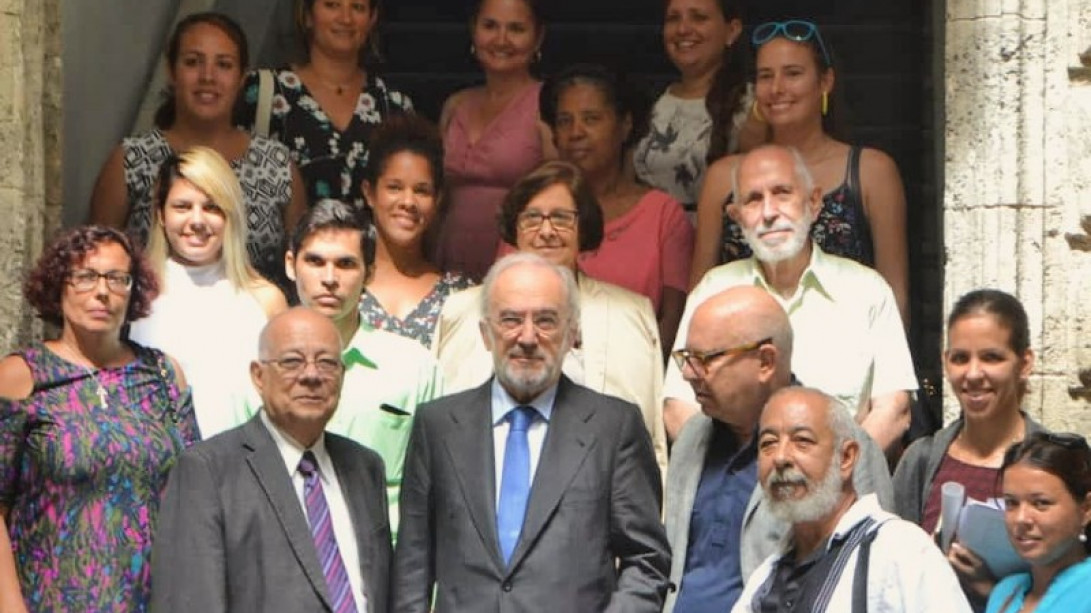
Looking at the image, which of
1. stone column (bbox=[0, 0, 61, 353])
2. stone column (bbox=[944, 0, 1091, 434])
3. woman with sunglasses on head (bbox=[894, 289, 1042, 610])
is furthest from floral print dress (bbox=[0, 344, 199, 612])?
stone column (bbox=[944, 0, 1091, 434])

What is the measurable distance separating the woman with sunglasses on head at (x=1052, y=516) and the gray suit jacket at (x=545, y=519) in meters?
0.94

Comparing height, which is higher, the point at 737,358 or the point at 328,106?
the point at 328,106

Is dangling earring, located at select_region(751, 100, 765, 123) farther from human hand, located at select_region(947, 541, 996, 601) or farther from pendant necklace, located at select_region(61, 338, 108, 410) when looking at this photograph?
pendant necklace, located at select_region(61, 338, 108, 410)

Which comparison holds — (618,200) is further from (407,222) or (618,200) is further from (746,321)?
(746,321)

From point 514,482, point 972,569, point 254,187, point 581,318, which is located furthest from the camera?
point 254,187

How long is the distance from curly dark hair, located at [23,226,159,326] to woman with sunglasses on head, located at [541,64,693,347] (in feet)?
5.20

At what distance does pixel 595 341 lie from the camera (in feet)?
29.1

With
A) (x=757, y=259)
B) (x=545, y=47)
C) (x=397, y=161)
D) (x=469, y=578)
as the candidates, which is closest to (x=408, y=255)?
(x=397, y=161)

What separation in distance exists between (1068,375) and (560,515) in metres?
1.95

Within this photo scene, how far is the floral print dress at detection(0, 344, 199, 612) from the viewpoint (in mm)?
8016

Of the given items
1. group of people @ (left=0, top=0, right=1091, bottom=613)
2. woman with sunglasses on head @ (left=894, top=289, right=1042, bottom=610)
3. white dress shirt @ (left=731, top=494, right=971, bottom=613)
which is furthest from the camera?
woman with sunglasses on head @ (left=894, top=289, right=1042, bottom=610)

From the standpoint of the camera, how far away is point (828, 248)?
30.1 feet

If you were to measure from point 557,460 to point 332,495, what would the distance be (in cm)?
59

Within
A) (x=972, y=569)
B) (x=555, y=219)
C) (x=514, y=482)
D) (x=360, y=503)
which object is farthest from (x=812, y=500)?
(x=555, y=219)
